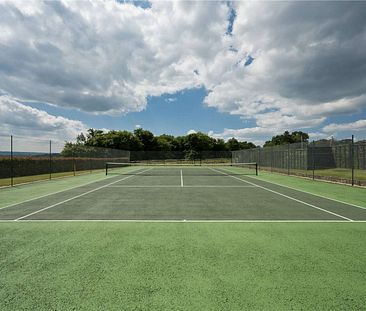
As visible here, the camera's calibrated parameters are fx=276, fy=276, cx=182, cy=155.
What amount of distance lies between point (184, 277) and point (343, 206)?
23.3 ft

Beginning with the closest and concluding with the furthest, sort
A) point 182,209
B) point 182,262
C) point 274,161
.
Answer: point 182,262 < point 182,209 < point 274,161

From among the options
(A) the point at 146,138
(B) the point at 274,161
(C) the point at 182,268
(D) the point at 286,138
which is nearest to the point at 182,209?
(C) the point at 182,268

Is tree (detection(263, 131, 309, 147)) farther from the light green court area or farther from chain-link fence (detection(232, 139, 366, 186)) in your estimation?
the light green court area

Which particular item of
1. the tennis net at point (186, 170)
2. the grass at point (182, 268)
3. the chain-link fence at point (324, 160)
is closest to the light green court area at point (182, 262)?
the grass at point (182, 268)

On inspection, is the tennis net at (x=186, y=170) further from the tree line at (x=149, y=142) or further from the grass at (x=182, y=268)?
the tree line at (x=149, y=142)

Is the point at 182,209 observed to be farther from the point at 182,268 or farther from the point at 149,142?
the point at 149,142

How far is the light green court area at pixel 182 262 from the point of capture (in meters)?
2.90

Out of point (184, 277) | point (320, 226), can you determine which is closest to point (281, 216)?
point (320, 226)

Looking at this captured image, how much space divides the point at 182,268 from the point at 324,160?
17485 mm

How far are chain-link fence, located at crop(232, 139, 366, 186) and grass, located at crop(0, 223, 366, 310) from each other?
10.7m

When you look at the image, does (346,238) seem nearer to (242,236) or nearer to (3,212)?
(242,236)

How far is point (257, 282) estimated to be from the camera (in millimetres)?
3279

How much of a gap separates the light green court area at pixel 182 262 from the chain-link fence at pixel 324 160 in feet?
29.2

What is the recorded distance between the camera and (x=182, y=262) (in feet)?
12.8
